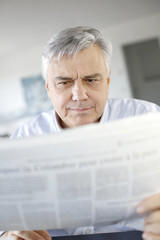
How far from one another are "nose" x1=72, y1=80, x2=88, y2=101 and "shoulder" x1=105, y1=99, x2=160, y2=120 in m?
0.23

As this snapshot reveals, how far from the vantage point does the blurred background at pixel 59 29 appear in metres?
4.57

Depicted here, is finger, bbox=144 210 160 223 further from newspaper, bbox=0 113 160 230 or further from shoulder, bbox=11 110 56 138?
shoulder, bbox=11 110 56 138

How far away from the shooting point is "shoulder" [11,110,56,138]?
3.81ft

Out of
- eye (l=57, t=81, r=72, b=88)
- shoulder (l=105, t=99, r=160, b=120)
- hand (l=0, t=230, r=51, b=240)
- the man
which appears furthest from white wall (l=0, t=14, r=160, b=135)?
hand (l=0, t=230, r=51, b=240)

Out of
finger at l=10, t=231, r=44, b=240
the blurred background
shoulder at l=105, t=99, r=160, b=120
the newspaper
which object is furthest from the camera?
the blurred background

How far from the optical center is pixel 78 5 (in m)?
4.50

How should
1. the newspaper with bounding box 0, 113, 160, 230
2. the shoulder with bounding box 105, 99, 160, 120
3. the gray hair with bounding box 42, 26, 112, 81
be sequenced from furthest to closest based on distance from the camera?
1. the shoulder with bounding box 105, 99, 160, 120
2. the gray hair with bounding box 42, 26, 112, 81
3. the newspaper with bounding box 0, 113, 160, 230

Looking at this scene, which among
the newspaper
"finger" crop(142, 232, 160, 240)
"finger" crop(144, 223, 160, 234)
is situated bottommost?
"finger" crop(142, 232, 160, 240)

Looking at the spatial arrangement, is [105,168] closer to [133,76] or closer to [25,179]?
[25,179]

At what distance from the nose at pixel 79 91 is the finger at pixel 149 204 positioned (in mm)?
582

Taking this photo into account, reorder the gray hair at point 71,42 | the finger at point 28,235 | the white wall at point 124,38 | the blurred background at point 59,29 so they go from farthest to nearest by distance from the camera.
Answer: the white wall at point 124,38, the blurred background at point 59,29, the gray hair at point 71,42, the finger at point 28,235

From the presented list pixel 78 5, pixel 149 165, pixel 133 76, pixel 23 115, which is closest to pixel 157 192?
pixel 149 165

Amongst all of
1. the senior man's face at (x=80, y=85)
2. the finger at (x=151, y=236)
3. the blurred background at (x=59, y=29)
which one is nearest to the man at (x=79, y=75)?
the senior man's face at (x=80, y=85)

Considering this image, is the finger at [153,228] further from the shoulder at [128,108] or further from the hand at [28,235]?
the shoulder at [128,108]
